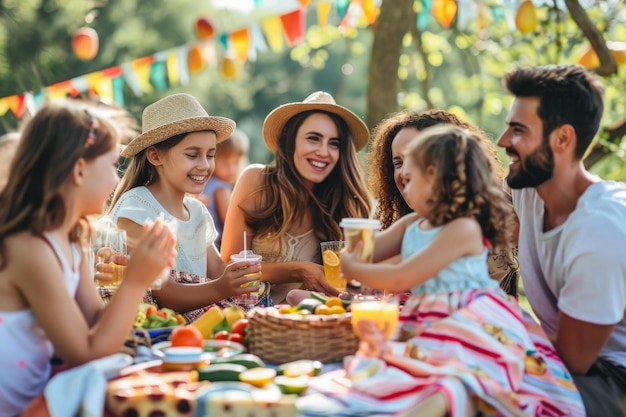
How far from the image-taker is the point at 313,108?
4613mm

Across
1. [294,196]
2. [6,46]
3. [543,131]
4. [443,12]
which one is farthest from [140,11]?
[543,131]

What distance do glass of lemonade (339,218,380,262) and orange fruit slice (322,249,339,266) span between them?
36.8 inches

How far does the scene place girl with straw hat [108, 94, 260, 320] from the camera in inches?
164

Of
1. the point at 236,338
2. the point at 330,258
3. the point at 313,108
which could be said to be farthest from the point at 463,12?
the point at 236,338

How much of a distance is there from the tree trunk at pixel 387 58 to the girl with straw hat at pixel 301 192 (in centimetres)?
250

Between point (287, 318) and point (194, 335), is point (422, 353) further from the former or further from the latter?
point (194, 335)

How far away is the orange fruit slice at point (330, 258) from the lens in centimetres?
370

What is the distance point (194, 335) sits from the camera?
2699mm

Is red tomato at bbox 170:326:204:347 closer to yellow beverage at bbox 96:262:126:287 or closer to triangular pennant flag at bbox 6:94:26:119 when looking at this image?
yellow beverage at bbox 96:262:126:287

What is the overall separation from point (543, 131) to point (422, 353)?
1.13m

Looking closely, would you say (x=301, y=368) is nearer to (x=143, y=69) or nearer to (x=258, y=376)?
(x=258, y=376)

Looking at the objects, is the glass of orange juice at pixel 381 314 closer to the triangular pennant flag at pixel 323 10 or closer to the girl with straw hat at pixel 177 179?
the girl with straw hat at pixel 177 179

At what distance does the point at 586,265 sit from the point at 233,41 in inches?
261

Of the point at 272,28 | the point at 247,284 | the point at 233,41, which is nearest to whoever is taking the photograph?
the point at 247,284
